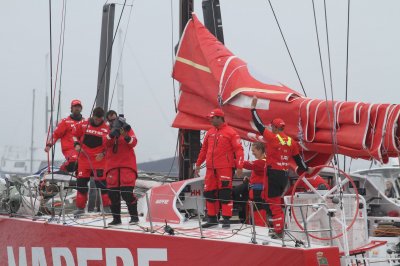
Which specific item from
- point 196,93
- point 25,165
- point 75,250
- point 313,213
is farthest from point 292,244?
point 25,165

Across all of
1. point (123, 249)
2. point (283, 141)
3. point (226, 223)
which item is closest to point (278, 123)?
point (283, 141)

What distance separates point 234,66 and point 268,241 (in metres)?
2.47

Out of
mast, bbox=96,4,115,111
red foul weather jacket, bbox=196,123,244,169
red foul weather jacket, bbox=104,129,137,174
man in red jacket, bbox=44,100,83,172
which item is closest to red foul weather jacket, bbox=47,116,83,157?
man in red jacket, bbox=44,100,83,172

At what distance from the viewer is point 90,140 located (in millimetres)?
7863

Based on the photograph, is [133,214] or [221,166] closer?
[221,166]

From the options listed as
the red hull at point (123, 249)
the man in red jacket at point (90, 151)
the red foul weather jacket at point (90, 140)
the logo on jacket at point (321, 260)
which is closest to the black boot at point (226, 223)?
the red hull at point (123, 249)

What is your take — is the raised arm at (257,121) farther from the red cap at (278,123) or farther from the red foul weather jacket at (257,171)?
the red foul weather jacket at (257,171)

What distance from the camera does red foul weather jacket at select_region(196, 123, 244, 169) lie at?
639cm

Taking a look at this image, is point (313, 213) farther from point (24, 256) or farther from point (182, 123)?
point (24, 256)

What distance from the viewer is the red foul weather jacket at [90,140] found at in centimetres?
782

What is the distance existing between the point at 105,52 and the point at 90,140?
243cm

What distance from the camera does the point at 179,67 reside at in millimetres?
7812

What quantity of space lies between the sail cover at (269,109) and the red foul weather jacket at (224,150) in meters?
0.45

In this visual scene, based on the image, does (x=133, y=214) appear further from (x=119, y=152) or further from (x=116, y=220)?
(x=119, y=152)
